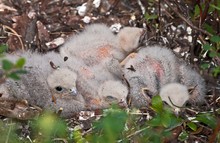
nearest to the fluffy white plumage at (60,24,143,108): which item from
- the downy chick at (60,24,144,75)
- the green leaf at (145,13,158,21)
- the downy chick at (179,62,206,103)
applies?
the downy chick at (60,24,144,75)

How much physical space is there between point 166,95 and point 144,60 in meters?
0.44

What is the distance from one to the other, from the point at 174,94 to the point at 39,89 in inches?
37.2

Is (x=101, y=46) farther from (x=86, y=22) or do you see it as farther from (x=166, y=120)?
(x=166, y=120)

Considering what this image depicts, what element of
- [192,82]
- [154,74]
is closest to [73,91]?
[154,74]

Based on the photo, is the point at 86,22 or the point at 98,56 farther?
the point at 86,22

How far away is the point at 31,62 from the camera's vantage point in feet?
14.3

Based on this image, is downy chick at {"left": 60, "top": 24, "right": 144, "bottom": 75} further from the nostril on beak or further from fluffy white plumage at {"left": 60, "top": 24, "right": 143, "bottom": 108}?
the nostril on beak

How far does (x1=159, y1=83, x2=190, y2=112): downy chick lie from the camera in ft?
13.6

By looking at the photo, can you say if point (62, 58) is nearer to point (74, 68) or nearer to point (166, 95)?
point (74, 68)

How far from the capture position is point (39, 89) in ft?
14.1

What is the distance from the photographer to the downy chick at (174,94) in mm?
4133

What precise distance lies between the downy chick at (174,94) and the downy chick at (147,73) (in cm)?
14

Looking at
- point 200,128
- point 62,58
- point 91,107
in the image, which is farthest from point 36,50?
point 200,128

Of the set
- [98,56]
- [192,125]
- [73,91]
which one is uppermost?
[98,56]
